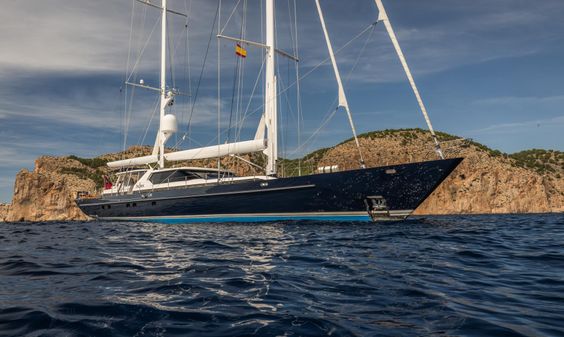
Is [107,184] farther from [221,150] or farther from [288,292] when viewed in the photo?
[288,292]

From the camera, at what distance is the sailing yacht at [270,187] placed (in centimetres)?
1642

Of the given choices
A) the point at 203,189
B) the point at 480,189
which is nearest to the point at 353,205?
the point at 203,189

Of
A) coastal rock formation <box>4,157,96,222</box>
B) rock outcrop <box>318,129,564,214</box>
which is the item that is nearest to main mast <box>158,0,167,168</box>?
rock outcrop <box>318,129,564,214</box>

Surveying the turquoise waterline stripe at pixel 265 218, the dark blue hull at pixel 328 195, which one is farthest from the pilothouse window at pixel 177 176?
the turquoise waterline stripe at pixel 265 218

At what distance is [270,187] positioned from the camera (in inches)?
706

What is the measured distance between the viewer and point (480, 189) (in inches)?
2478

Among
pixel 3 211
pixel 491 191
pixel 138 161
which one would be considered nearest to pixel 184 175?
pixel 138 161

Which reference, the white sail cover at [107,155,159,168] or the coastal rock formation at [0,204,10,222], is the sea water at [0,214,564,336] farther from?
the coastal rock formation at [0,204,10,222]

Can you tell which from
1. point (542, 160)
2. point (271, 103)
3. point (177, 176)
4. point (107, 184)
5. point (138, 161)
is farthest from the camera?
point (542, 160)

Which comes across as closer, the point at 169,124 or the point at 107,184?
the point at 169,124

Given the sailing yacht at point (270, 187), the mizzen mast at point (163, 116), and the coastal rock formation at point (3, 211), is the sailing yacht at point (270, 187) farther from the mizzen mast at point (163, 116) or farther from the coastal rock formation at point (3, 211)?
the coastal rock formation at point (3, 211)

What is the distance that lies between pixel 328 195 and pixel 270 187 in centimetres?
289

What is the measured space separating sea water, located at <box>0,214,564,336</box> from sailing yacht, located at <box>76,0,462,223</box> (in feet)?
26.5

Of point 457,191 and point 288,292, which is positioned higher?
point 457,191
